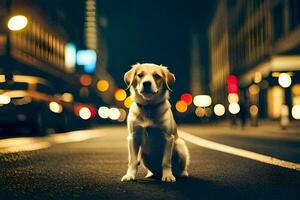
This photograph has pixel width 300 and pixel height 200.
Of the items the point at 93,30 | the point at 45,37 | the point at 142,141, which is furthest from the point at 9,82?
the point at 93,30

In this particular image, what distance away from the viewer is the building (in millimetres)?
39531

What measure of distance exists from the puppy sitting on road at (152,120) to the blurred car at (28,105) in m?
11.0

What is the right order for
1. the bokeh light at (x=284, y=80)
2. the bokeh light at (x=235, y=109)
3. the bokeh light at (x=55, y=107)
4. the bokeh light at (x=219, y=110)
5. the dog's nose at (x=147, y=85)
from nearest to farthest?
the dog's nose at (x=147, y=85), the bokeh light at (x=55, y=107), the bokeh light at (x=284, y=80), the bokeh light at (x=235, y=109), the bokeh light at (x=219, y=110)

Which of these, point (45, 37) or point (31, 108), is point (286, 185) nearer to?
point (31, 108)

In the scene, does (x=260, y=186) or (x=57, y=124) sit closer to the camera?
(x=260, y=186)

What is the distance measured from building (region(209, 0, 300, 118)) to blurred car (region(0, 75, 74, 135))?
13078 millimetres

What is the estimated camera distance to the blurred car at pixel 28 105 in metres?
16.5

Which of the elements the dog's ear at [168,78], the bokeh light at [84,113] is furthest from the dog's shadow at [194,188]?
the bokeh light at [84,113]

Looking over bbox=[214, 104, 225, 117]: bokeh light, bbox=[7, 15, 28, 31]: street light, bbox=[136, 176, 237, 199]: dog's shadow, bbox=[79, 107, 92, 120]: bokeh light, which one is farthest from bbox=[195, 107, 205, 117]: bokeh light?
bbox=[136, 176, 237, 199]: dog's shadow

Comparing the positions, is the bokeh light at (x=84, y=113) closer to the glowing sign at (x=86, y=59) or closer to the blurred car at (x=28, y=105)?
the blurred car at (x=28, y=105)

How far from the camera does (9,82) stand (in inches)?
642

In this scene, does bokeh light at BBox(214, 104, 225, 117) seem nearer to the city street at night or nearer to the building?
the building

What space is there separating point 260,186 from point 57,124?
1450 cm

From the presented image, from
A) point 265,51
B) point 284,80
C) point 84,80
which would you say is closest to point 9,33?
point 284,80
